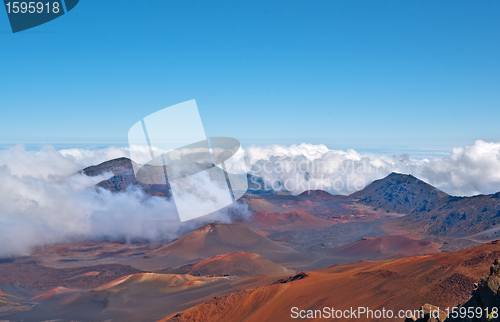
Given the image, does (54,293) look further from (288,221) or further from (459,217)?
(459,217)

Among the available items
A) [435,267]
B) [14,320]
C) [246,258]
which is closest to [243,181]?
[435,267]

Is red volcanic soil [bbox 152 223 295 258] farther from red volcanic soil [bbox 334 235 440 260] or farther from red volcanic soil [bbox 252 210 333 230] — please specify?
red volcanic soil [bbox 252 210 333 230]

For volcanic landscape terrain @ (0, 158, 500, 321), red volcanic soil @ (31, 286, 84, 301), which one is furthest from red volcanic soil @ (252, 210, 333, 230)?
red volcanic soil @ (31, 286, 84, 301)

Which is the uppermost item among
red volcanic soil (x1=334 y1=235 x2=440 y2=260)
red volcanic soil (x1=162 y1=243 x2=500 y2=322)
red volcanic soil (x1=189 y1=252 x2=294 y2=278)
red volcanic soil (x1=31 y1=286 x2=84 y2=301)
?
red volcanic soil (x1=162 y1=243 x2=500 y2=322)

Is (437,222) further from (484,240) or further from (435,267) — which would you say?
(435,267)

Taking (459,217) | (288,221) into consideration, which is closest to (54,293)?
(288,221)

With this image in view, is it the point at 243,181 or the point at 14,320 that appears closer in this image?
the point at 243,181

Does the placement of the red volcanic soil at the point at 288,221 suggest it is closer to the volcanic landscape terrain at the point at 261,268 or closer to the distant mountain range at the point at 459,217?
the volcanic landscape terrain at the point at 261,268
